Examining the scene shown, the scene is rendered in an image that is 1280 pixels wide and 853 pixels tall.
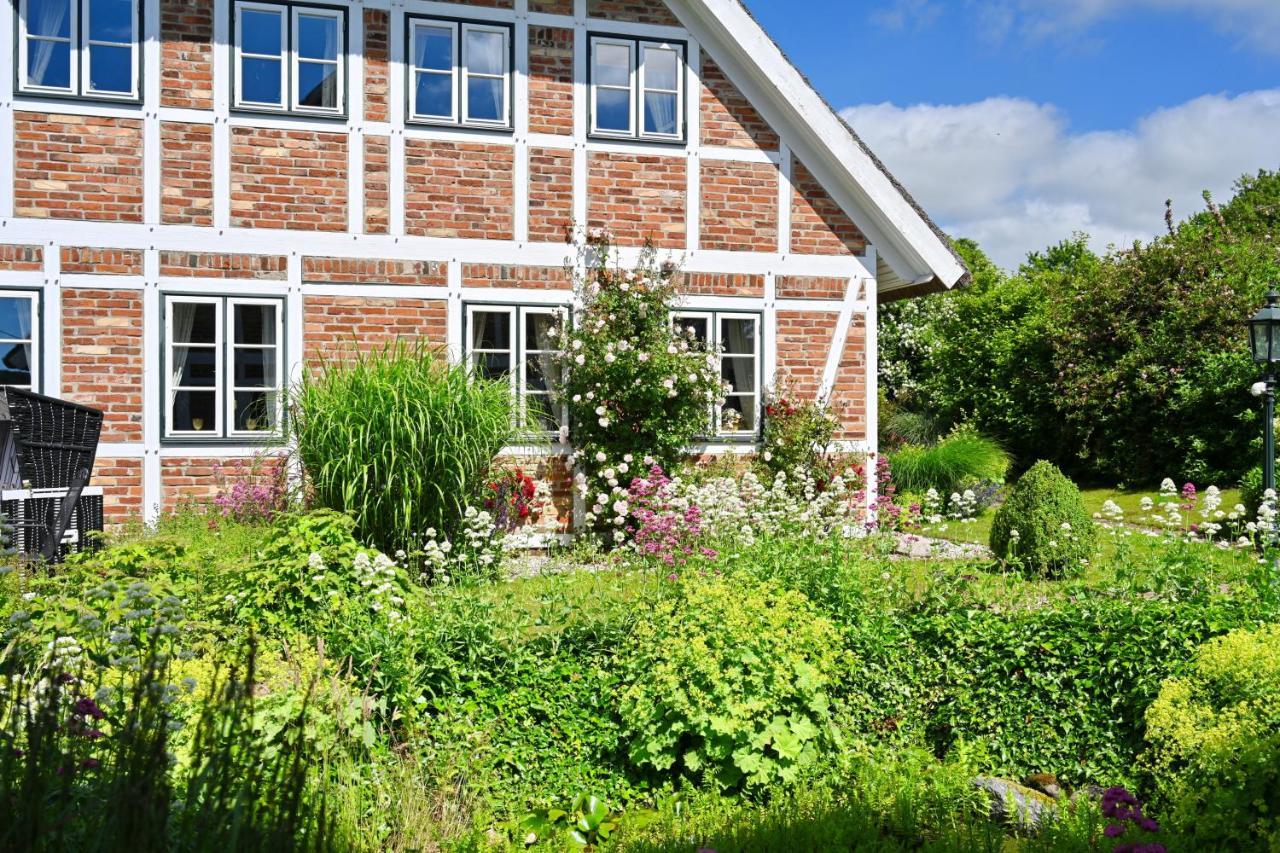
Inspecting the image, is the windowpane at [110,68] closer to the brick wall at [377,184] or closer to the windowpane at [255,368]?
the brick wall at [377,184]

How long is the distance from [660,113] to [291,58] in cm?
350

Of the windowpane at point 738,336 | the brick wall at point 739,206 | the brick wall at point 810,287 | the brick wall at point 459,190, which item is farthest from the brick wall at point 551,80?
the brick wall at point 810,287

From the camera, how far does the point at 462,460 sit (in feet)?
29.8

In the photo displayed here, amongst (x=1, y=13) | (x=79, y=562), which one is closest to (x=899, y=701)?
(x=79, y=562)

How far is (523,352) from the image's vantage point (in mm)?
10812

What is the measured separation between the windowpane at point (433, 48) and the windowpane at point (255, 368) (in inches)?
121

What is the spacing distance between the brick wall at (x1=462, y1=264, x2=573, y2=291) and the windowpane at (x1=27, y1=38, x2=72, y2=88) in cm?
378

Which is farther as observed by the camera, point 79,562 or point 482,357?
point 482,357

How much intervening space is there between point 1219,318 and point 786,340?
338 inches

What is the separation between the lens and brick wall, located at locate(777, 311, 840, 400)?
11422 millimetres

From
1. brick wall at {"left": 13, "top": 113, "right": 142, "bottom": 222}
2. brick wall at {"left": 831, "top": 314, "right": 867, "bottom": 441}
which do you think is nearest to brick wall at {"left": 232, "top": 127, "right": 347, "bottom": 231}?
brick wall at {"left": 13, "top": 113, "right": 142, "bottom": 222}

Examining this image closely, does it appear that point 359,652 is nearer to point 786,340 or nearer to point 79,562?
point 79,562

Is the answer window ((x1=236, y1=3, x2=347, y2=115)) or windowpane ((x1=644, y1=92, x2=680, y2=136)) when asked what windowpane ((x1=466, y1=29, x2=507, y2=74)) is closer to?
window ((x1=236, y1=3, x2=347, y2=115))

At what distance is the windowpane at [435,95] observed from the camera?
10.6 m
